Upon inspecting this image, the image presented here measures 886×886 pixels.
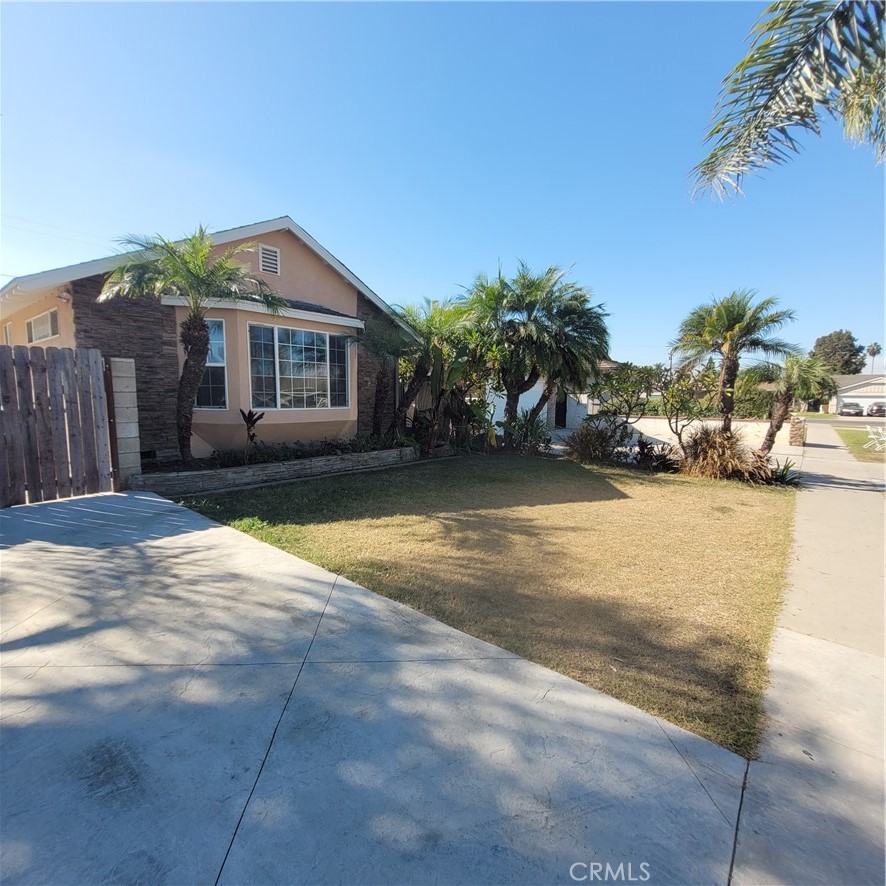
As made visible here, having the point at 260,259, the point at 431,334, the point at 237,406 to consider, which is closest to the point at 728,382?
the point at 431,334

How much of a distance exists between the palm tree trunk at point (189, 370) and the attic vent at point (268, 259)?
3446mm

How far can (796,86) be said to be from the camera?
Result: 11.8 ft

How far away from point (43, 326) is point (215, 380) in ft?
15.4

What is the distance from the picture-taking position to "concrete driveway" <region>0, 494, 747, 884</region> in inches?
70.8

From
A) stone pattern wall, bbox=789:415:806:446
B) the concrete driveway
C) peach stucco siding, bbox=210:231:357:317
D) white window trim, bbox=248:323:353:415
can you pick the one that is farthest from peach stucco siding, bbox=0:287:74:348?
stone pattern wall, bbox=789:415:806:446

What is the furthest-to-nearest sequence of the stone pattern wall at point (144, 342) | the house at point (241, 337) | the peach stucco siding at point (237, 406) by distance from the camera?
1. the peach stucco siding at point (237, 406)
2. the house at point (241, 337)
3. the stone pattern wall at point (144, 342)

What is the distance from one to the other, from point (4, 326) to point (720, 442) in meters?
20.4

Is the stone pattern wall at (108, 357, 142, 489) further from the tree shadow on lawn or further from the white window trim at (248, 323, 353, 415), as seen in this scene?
the white window trim at (248, 323, 353, 415)

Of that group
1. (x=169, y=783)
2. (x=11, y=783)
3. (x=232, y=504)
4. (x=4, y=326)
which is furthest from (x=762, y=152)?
(x=4, y=326)

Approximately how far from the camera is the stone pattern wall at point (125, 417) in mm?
7363

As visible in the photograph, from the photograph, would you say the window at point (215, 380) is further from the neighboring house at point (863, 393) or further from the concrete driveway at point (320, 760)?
the neighboring house at point (863, 393)

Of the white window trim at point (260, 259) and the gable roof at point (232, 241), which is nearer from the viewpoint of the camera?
the gable roof at point (232, 241)

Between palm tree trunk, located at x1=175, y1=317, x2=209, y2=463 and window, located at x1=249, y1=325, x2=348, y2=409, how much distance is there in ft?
5.64

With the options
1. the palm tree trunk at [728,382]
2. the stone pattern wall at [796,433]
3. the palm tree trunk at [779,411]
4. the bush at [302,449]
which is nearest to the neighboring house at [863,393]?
the stone pattern wall at [796,433]
